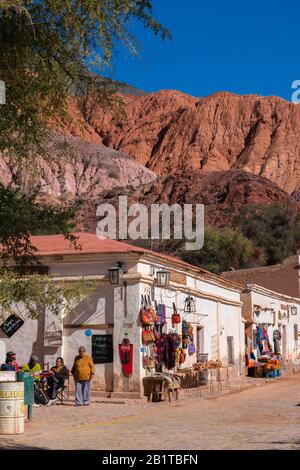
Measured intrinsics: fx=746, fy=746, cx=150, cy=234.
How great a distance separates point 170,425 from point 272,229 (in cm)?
6417

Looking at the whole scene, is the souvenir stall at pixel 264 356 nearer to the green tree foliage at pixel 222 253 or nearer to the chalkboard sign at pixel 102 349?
the chalkboard sign at pixel 102 349

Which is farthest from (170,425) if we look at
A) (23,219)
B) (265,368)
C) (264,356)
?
(264,356)

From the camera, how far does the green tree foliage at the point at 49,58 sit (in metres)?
10.5

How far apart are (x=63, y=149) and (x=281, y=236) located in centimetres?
6464

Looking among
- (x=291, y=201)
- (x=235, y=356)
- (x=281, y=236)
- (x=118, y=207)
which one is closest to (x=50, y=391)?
(x=235, y=356)

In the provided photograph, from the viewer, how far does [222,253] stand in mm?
67125

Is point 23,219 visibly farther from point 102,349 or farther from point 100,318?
point 102,349

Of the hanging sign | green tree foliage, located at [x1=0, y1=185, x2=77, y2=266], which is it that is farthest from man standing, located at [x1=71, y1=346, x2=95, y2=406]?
green tree foliage, located at [x1=0, y1=185, x2=77, y2=266]

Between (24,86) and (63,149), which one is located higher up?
(24,86)

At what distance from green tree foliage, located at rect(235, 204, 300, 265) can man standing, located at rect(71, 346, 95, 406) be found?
2152 inches

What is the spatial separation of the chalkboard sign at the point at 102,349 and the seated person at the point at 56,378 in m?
1.52

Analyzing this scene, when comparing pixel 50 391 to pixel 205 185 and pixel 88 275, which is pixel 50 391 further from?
pixel 205 185

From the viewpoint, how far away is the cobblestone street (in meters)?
10.8

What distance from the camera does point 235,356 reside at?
3089cm
